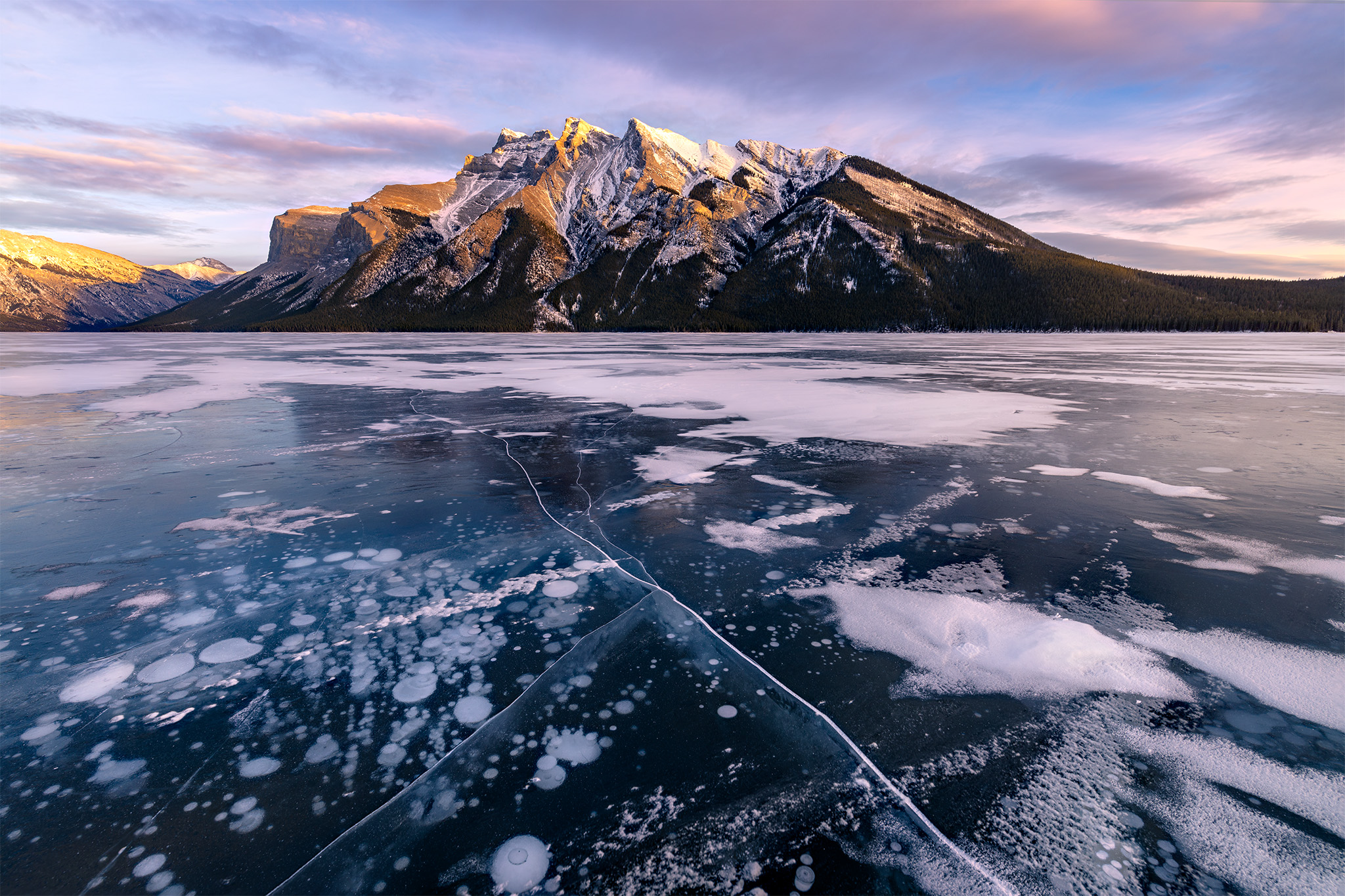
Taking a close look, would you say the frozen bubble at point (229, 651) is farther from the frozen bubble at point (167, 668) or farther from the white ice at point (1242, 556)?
the white ice at point (1242, 556)

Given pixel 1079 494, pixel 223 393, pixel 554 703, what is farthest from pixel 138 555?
pixel 223 393

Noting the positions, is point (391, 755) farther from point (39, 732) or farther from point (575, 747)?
point (39, 732)

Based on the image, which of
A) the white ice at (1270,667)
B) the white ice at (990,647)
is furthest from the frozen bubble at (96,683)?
the white ice at (1270,667)

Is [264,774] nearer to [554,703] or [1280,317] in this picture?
[554,703]

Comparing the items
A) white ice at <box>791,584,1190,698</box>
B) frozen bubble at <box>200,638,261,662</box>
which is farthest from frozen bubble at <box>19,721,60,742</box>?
white ice at <box>791,584,1190,698</box>

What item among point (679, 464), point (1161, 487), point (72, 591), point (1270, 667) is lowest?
point (72, 591)

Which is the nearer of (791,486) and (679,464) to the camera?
(791,486)

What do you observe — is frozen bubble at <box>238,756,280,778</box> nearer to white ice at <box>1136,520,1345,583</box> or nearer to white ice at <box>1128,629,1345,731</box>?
white ice at <box>1128,629,1345,731</box>

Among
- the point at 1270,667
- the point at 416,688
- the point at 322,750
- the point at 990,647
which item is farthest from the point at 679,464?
the point at 1270,667
